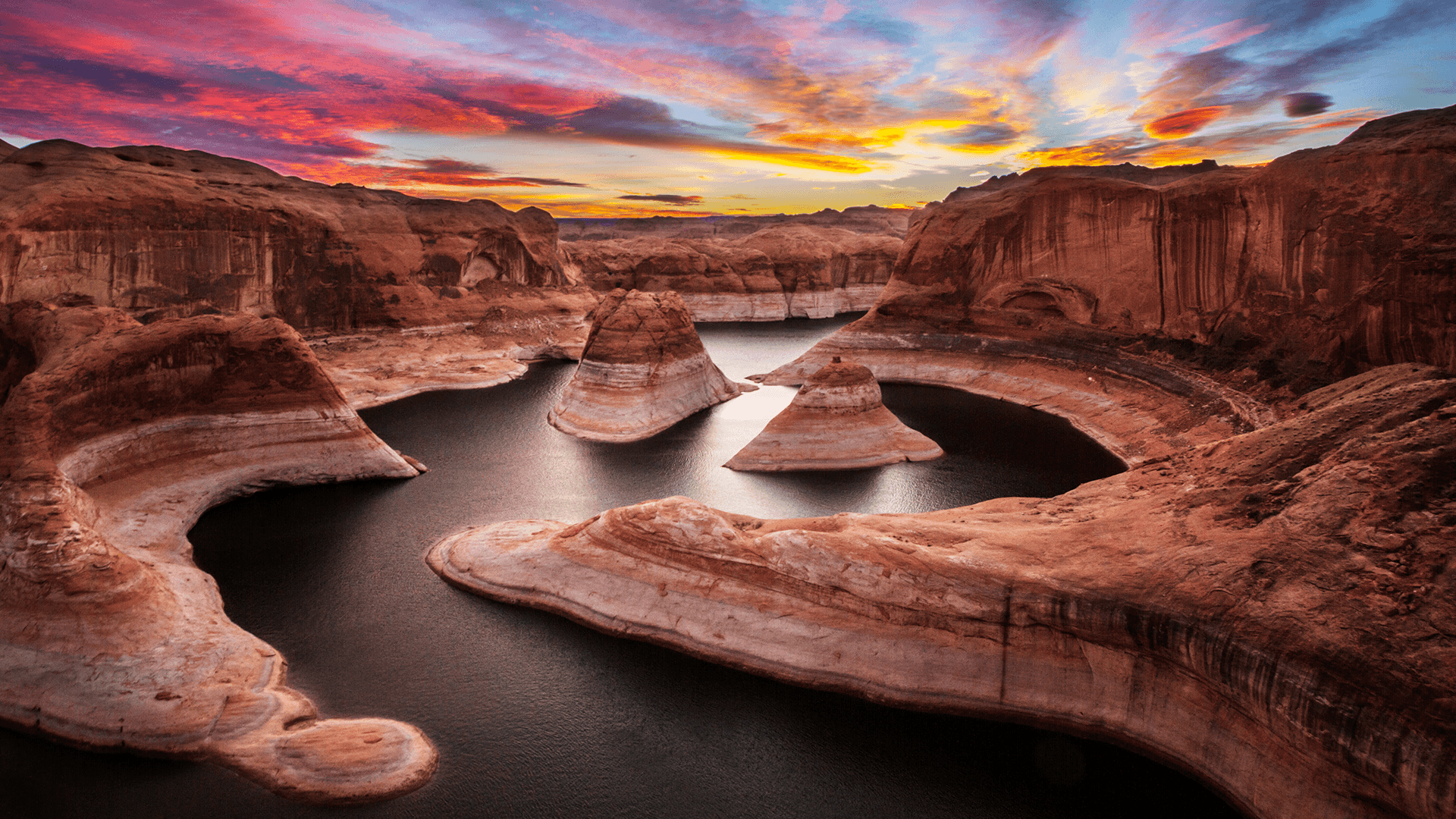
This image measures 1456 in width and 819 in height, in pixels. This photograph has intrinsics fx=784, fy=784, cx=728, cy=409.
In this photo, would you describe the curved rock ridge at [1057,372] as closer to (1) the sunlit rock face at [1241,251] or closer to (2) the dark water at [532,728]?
(1) the sunlit rock face at [1241,251]

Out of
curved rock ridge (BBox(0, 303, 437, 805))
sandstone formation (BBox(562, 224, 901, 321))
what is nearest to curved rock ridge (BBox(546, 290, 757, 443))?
curved rock ridge (BBox(0, 303, 437, 805))

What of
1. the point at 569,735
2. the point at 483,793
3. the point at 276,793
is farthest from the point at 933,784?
the point at 276,793

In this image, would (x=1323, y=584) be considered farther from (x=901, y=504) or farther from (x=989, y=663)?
(x=901, y=504)

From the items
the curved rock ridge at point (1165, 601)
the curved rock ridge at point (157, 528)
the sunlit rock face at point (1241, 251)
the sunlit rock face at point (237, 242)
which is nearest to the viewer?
the curved rock ridge at point (1165, 601)

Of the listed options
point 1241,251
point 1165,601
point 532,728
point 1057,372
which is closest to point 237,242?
point 532,728

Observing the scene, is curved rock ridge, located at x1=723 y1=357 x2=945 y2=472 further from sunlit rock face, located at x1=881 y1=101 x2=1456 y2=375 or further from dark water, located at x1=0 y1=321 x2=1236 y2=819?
sunlit rock face, located at x1=881 y1=101 x2=1456 y2=375

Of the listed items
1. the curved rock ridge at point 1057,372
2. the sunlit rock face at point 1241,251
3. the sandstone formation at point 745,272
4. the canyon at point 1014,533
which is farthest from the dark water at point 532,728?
the sandstone formation at point 745,272
